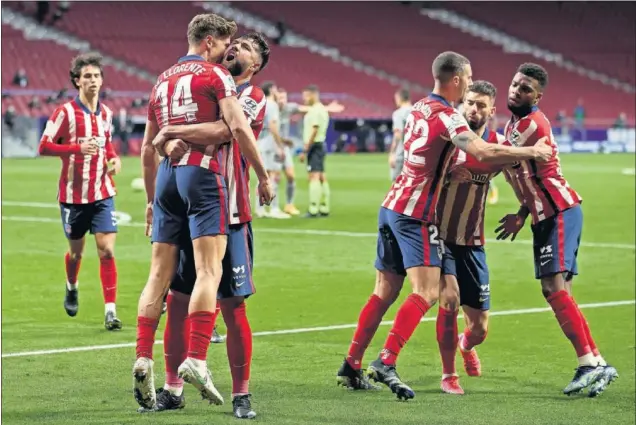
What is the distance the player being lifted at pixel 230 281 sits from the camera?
21.3ft

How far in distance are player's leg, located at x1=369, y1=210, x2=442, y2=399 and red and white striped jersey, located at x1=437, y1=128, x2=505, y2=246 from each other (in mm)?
309

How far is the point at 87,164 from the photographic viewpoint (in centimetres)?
1059

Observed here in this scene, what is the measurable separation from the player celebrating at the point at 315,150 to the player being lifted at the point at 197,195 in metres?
13.3

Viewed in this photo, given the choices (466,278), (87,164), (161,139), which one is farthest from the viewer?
(87,164)

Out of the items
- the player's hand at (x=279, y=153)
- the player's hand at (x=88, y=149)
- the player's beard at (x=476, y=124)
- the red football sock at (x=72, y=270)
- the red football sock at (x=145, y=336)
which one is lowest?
the red football sock at (x=72, y=270)

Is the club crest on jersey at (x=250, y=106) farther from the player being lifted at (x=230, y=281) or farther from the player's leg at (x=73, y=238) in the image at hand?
the player's leg at (x=73, y=238)

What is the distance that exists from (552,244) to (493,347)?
1.64 metres

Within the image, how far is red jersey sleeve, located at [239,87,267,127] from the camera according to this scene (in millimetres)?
6918

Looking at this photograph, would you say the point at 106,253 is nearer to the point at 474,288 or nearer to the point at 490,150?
the point at 474,288

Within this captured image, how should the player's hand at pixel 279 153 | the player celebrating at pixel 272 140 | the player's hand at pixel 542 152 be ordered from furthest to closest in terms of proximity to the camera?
the player's hand at pixel 279 153, the player celebrating at pixel 272 140, the player's hand at pixel 542 152

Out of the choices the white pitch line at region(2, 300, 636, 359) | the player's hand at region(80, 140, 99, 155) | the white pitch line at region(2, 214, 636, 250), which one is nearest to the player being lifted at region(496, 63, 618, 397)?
the white pitch line at region(2, 300, 636, 359)

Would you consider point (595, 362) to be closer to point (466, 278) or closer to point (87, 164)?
point (466, 278)

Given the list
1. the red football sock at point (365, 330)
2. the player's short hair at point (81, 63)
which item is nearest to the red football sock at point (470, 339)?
the red football sock at point (365, 330)

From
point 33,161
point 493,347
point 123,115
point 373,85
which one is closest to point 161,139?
point 493,347
